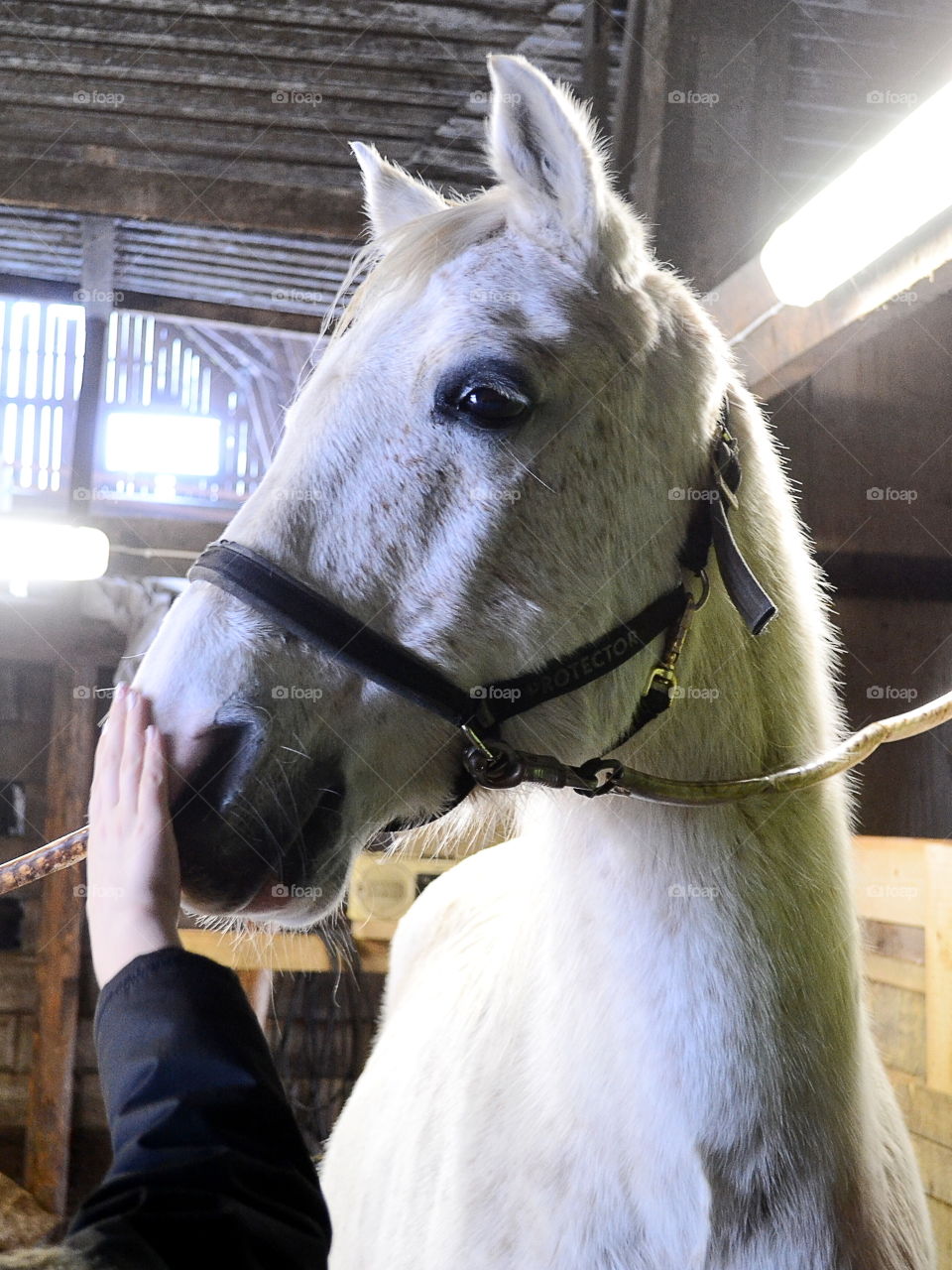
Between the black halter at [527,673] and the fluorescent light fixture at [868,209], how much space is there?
2.28ft

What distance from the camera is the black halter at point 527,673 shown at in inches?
36.0

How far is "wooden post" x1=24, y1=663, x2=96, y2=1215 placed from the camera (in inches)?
166

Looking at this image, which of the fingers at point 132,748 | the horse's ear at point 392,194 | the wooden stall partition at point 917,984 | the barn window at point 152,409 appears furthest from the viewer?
the barn window at point 152,409

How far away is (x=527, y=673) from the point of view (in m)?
0.99

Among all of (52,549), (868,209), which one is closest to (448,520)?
(868,209)

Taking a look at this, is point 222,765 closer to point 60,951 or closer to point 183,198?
point 183,198

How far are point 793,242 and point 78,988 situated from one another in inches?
168

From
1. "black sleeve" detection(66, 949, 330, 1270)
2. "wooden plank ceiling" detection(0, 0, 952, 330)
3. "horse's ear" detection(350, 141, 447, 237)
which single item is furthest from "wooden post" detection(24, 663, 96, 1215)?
"black sleeve" detection(66, 949, 330, 1270)

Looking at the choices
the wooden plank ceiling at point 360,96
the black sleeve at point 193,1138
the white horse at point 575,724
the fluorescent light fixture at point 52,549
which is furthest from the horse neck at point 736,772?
the fluorescent light fixture at point 52,549

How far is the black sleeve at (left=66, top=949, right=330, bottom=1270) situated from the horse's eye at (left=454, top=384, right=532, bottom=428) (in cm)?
56

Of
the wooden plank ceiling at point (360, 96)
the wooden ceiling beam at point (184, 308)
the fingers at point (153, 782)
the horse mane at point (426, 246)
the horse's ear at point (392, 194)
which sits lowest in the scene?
the fingers at point (153, 782)

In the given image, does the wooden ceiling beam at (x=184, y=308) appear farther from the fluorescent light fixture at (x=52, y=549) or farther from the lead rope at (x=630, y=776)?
the lead rope at (x=630, y=776)

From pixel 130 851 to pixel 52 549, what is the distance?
2925 millimetres

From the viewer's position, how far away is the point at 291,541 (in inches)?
37.3
